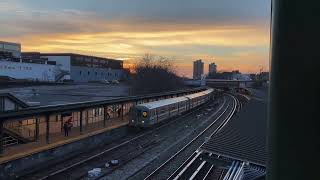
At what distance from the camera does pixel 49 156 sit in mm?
24062

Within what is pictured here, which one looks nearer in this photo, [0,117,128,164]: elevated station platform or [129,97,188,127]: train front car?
[0,117,128,164]: elevated station platform

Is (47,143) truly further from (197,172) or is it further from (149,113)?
(149,113)

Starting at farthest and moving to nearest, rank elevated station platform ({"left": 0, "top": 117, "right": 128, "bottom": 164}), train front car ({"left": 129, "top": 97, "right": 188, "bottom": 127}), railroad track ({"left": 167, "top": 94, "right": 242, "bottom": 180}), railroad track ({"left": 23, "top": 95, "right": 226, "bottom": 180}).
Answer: train front car ({"left": 129, "top": 97, "right": 188, "bottom": 127}), elevated station platform ({"left": 0, "top": 117, "right": 128, "bottom": 164}), railroad track ({"left": 23, "top": 95, "right": 226, "bottom": 180}), railroad track ({"left": 167, "top": 94, "right": 242, "bottom": 180})

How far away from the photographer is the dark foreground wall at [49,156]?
67.1 feet

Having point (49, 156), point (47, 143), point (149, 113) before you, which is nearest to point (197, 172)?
point (49, 156)

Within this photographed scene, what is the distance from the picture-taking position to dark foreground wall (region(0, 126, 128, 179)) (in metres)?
20.5

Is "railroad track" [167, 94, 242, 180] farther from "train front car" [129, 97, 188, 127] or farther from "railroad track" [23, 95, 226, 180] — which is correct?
"train front car" [129, 97, 188, 127]

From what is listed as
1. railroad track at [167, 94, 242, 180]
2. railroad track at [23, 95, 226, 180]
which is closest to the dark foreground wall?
railroad track at [23, 95, 226, 180]

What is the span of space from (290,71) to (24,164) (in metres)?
21.9

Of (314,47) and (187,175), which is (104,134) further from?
(314,47)

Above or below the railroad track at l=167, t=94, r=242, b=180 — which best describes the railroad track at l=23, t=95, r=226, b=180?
below

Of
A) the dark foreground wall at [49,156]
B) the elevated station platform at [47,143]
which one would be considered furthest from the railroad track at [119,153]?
the elevated station platform at [47,143]

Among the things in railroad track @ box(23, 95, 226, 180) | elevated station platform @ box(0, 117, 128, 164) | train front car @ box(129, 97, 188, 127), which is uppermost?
train front car @ box(129, 97, 188, 127)

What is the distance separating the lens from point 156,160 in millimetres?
25219
